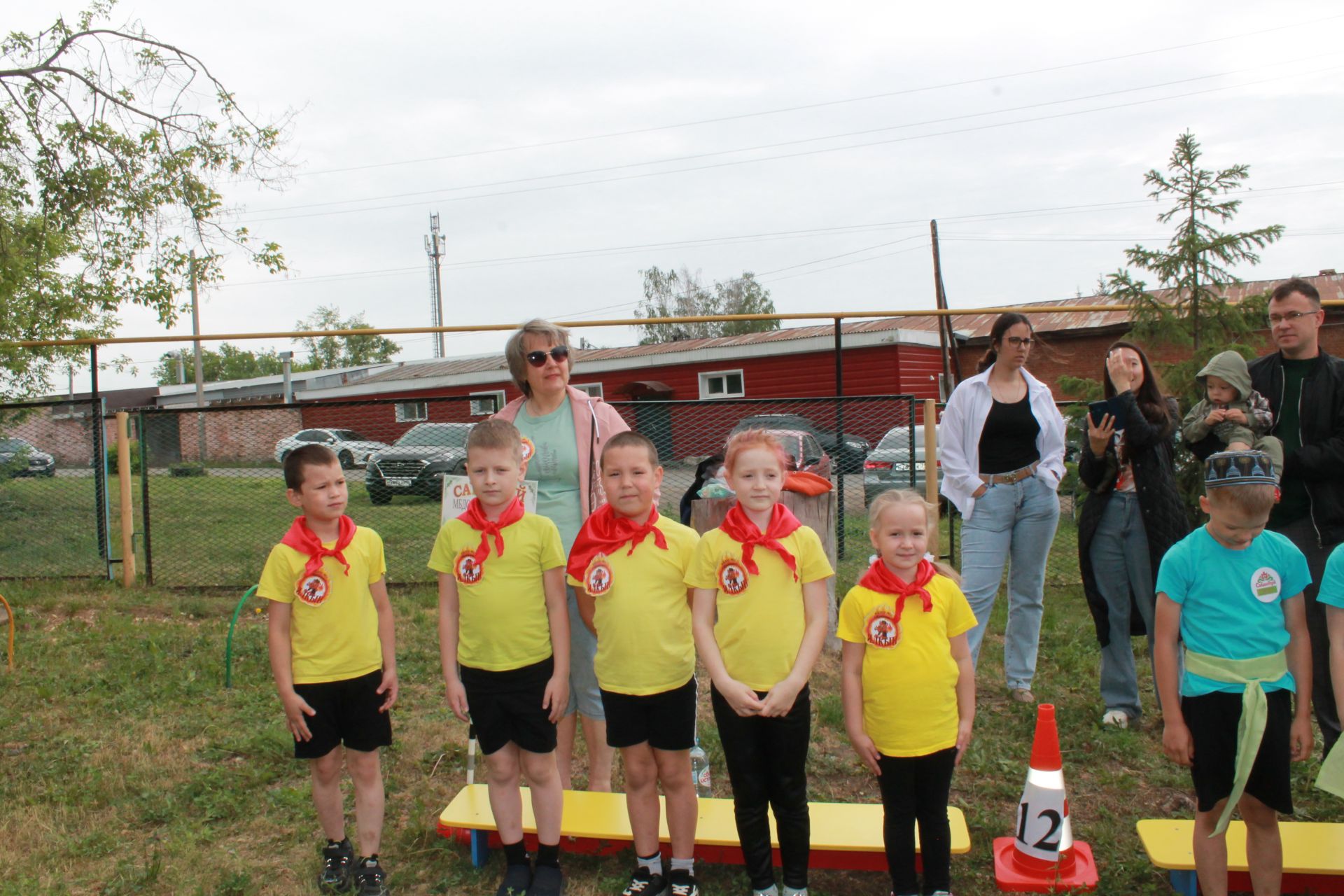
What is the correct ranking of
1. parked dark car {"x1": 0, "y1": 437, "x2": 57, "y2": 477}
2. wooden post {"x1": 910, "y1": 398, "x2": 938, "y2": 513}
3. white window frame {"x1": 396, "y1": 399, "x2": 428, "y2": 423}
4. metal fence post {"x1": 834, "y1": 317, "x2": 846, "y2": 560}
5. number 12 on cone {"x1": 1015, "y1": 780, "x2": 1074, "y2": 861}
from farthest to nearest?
white window frame {"x1": 396, "y1": 399, "x2": 428, "y2": 423} < parked dark car {"x1": 0, "y1": 437, "x2": 57, "y2": 477} < metal fence post {"x1": 834, "y1": 317, "x2": 846, "y2": 560} < wooden post {"x1": 910, "y1": 398, "x2": 938, "y2": 513} < number 12 on cone {"x1": 1015, "y1": 780, "x2": 1074, "y2": 861}

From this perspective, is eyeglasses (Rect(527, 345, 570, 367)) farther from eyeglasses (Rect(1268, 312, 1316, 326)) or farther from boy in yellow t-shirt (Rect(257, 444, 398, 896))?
eyeglasses (Rect(1268, 312, 1316, 326))

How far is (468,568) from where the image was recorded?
295cm

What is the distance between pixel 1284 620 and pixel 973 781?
1.54 meters

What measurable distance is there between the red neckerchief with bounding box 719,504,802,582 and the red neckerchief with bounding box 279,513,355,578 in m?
1.27

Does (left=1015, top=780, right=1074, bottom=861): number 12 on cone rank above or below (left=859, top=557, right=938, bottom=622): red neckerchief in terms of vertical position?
below

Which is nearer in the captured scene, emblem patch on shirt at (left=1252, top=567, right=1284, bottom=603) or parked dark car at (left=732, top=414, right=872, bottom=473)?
emblem patch on shirt at (left=1252, top=567, right=1284, bottom=603)

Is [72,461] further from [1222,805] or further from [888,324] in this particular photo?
[888,324]

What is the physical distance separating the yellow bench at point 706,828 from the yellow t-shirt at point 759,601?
2.34 ft

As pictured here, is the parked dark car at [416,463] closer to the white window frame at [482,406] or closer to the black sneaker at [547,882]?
the white window frame at [482,406]

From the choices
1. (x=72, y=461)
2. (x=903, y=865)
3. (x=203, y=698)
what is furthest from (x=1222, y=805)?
(x=72, y=461)

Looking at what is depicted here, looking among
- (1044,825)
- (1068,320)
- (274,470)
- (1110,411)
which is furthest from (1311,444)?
(1068,320)

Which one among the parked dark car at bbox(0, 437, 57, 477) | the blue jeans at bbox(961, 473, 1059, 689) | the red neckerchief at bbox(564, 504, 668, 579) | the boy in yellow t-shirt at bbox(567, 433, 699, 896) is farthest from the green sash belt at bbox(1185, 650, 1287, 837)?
the parked dark car at bbox(0, 437, 57, 477)

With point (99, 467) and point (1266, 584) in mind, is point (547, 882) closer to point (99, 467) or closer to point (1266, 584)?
point (1266, 584)

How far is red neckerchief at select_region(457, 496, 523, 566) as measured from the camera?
116 inches
